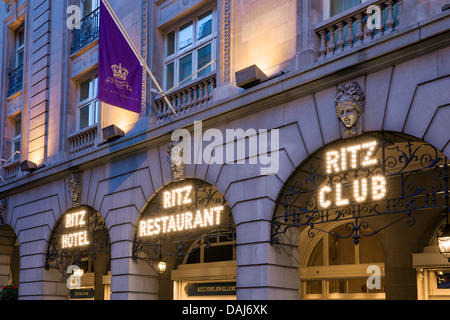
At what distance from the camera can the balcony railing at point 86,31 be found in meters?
19.1

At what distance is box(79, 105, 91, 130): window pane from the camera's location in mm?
19609

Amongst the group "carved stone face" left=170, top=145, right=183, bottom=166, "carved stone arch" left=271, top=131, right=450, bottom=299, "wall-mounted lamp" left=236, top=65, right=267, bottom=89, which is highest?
"wall-mounted lamp" left=236, top=65, right=267, bottom=89

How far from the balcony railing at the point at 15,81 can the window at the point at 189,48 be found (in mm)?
9149

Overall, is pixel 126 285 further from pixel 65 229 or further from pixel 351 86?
pixel 351 86

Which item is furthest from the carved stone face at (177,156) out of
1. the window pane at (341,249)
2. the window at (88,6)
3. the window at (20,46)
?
the window at (20,46)

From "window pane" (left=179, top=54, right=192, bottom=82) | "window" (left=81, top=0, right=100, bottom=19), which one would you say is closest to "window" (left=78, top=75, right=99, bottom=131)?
"window" (left=81, top=0, right=100, bottom=19)

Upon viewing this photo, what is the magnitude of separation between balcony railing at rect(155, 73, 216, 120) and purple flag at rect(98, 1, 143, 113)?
2.77ft

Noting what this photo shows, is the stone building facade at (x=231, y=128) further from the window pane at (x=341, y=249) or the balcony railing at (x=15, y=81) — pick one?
the balcony railing at (x=15, y=81)

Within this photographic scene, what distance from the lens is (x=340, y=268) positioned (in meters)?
15.0

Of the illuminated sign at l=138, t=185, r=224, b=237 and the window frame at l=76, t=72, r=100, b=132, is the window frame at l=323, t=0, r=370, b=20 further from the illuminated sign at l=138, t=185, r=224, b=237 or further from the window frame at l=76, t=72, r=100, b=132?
the window frame at l=76, t=72, r=100, b=132

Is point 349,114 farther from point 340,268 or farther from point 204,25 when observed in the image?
point 204,25
